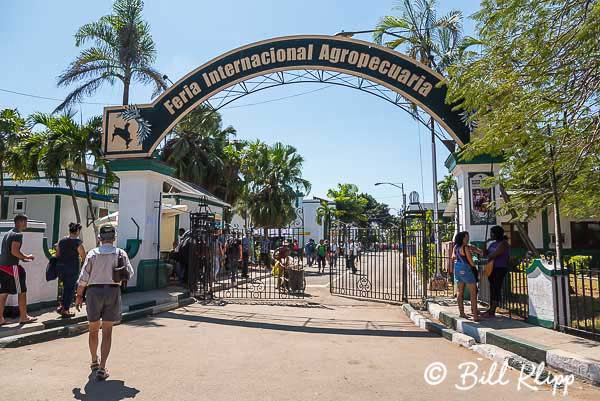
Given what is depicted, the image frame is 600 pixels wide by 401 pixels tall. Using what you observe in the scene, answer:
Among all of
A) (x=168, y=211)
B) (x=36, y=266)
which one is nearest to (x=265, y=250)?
(x=168, y=211)

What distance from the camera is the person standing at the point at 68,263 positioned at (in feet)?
25.8

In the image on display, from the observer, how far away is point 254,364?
5926mm

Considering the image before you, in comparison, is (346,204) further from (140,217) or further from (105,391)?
(105,391)

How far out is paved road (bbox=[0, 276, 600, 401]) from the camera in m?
4.77

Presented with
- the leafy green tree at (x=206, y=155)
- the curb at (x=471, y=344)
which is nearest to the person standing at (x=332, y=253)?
the curb at (x=471, y=344)

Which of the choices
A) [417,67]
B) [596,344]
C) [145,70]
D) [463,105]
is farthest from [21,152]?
[596,344]

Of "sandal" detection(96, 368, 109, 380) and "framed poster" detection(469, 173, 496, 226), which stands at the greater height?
"framed poster" detection(469, 173, 496, 226)

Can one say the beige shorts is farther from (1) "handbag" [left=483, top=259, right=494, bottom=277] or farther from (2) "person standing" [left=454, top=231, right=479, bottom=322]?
(1) "handbag" [left=483, top=259, right=494, bottom=277]

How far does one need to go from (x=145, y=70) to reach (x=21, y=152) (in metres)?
7.45

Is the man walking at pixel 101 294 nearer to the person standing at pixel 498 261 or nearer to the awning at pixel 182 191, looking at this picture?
the person standing at pixel 498 261

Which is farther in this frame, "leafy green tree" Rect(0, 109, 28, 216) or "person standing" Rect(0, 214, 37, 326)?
"leafy green tree" Rect(0, 109, 28, 216)

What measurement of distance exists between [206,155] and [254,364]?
909 inches

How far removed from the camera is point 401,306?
11625 millimetres

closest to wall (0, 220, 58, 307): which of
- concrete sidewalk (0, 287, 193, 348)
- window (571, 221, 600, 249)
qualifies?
concrete sidewalk (0, 287, 193, 348)
